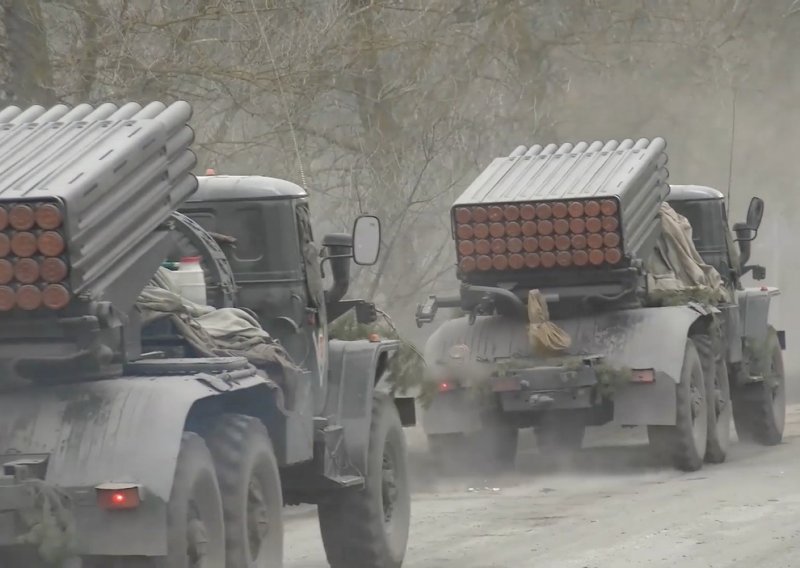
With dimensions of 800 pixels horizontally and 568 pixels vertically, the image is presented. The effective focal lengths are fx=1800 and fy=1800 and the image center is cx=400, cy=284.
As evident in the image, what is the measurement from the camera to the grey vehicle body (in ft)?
44.8

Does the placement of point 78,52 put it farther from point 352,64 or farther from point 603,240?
point 603,240

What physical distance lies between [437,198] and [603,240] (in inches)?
260

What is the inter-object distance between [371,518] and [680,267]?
6858mm

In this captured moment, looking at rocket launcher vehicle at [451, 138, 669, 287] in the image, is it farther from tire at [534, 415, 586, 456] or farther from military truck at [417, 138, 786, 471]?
tire at [534, 415, 586, 456]

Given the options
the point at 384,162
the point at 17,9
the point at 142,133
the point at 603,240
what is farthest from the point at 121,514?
the point at 384,162

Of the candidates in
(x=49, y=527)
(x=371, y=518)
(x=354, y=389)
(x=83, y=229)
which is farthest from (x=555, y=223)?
(x=49, y=527)

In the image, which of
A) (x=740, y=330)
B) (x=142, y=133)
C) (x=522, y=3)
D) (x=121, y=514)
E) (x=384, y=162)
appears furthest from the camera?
(x=522, y=3)

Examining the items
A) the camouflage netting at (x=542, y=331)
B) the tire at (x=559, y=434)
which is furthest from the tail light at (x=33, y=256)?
the tire at (x=559, y=434)

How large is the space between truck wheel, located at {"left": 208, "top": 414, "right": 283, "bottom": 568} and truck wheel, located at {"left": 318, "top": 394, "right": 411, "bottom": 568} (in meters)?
1.50

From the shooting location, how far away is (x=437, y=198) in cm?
2038

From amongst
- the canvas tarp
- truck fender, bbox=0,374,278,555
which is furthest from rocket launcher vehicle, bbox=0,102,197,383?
the canvas tarp

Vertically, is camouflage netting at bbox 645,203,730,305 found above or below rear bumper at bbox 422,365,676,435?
above

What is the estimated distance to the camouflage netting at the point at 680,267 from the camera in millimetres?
15039

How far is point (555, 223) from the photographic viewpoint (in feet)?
46.0
